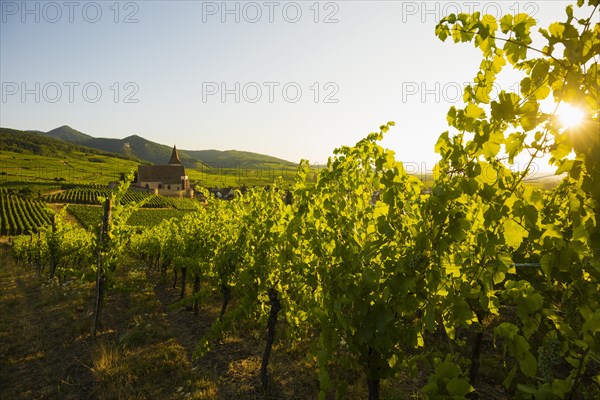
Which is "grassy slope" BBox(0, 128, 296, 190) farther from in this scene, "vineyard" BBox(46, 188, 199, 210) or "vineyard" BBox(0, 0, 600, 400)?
"vineyard" BBox(0, 0, 600, 400)

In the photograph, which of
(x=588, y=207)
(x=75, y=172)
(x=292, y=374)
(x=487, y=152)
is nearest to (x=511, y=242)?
(x=588, y=207)

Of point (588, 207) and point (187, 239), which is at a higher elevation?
point (588, 207)

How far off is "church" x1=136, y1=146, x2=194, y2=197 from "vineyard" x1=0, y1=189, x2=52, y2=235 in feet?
109

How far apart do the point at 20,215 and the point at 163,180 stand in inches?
1906

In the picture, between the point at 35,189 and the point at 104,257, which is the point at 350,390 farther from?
the point at 35,189

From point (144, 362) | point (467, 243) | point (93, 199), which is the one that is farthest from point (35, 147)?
point (467, 243)

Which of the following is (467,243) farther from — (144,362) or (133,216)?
(133,216)

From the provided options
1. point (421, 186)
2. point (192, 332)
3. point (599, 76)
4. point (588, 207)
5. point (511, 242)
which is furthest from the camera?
point (192, 332)

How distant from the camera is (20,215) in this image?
57.0m

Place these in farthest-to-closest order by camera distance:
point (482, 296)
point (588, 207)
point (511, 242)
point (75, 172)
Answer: point (75, 172) → point (482, 296) → point (511, 242) → point (588, 207)

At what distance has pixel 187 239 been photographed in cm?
1482

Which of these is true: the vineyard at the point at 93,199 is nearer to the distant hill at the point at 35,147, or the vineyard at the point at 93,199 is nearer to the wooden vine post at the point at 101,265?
the wooden vine post at the point at 101,265

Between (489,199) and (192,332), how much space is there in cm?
1086

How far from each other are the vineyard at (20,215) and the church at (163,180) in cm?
3333
